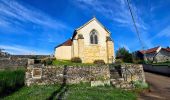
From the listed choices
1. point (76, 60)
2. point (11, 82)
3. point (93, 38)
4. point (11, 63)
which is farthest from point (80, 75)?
point (93, 38)

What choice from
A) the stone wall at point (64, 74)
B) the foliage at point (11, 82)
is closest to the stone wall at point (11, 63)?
the foliage at point (11, 82)

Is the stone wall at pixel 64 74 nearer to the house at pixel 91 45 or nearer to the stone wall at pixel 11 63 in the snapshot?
the stone wall at pixel 11 63

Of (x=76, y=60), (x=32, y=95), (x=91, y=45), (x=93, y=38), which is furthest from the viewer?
(x=93, y=38)

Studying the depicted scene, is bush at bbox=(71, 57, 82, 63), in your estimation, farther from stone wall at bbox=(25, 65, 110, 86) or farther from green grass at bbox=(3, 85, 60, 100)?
green grass at bbox=(3, 85, 60, 100)

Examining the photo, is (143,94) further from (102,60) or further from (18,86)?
(102,60)

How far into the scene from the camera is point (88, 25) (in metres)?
39.2

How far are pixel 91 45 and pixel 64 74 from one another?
18213mm

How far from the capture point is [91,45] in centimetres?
3875

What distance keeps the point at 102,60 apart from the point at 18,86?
20085 millimetres

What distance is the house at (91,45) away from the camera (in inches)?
1503

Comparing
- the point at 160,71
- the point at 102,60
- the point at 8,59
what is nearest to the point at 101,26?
A: the point at 102,60

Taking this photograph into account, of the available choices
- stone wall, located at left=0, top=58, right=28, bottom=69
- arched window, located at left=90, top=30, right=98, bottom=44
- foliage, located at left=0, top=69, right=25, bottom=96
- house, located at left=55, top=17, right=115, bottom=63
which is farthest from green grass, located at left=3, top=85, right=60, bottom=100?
arched window, located at left=90, top=30, right=98, bottom=44

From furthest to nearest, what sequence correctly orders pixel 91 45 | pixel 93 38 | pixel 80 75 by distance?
1. pixel 93 38
2. pixel 91 45
3. pixel 80 75

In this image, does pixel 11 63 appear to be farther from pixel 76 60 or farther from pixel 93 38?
pixel 93 38
